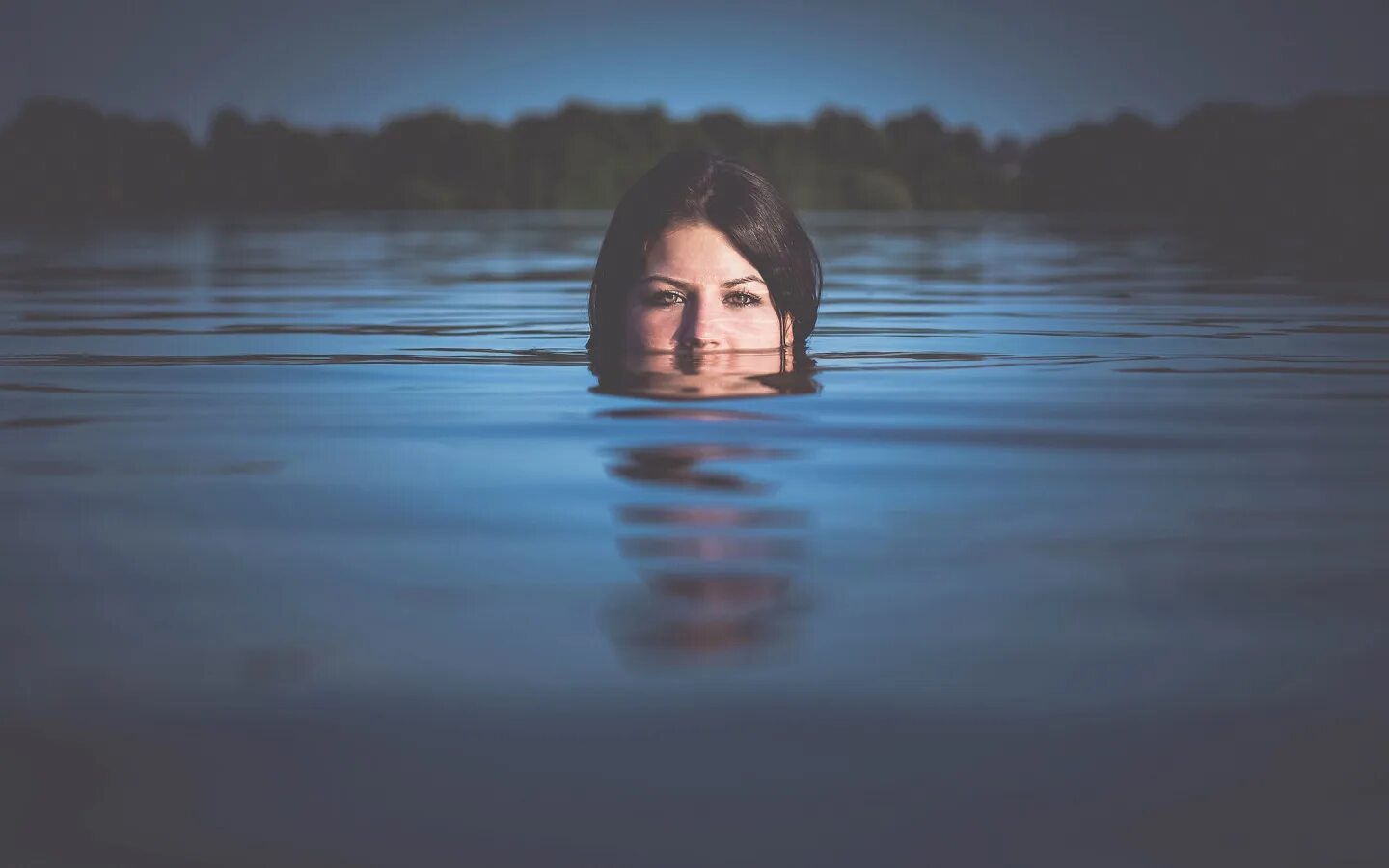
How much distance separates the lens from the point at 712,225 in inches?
168

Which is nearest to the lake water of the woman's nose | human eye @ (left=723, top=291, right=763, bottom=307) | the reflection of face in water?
the reflection of face in water

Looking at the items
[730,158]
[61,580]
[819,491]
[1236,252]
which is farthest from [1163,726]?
[1236,252]

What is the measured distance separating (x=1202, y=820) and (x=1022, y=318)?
5905 mm

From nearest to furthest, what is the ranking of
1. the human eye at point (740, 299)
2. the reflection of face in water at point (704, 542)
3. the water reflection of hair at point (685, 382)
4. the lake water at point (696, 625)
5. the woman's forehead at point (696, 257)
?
the lake water at point (696, 625)
the reflection of face in water at point (704, 542)
the water reflection of hair at point (685, 382)
the woman's forehead at point (696, 257)
the human eye at point (740, 299)

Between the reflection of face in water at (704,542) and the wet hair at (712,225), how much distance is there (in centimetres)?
110

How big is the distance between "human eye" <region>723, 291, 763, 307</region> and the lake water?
18.7 inches

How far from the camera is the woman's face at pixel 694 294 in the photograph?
4234mm

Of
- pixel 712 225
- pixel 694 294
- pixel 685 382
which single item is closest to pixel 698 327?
pixel 694 294

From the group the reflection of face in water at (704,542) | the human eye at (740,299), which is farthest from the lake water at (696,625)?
the human eye at (740,299)

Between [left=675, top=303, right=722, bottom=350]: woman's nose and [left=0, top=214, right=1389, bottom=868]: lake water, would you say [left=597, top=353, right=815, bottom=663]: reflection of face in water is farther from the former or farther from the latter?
[left=675, top=303, right=722, bottom=350]: woman's nose

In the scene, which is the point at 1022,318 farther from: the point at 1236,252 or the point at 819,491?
the point at 1236,252

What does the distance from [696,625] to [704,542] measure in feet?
1.28

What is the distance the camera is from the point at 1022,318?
685 cm

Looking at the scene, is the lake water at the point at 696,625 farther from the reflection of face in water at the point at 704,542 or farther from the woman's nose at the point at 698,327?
the woman's nose at the point at 698,327
